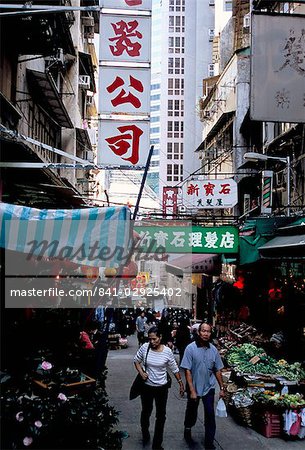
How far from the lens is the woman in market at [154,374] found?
718 cm

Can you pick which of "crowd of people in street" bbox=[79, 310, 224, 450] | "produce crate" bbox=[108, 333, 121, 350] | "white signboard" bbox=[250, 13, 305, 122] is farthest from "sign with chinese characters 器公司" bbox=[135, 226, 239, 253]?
"crowd of people in street" bbox=[79, 310, 224, 450]

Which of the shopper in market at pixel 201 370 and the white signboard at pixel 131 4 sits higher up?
the white signboard at pixel 131 4

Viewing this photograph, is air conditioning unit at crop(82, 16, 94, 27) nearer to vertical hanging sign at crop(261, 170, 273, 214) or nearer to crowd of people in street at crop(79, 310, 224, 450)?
vertical hanging sign at crop(261, 170, 273, 214)

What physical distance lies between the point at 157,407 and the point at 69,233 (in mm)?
2735

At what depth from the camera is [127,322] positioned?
2450 cm

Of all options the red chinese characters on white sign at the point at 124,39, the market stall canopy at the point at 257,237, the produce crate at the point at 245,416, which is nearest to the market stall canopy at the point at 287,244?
the market stall canopy at the point at 257,237

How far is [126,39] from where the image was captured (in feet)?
32.9

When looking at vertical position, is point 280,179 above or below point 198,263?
above

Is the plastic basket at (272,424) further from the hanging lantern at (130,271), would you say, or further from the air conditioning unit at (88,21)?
the air conditioning unit at (88,21)

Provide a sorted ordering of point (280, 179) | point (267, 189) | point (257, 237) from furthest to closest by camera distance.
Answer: point (280, 179) → point (267, 189) → point (257, 237)

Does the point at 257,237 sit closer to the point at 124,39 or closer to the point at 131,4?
the point at 124,39

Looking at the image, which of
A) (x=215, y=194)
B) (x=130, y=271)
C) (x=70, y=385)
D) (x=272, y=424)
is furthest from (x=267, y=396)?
(x=215, y=194)

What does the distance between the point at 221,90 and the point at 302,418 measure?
30.0 m

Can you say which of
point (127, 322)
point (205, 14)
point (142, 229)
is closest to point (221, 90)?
point (127, 322)
